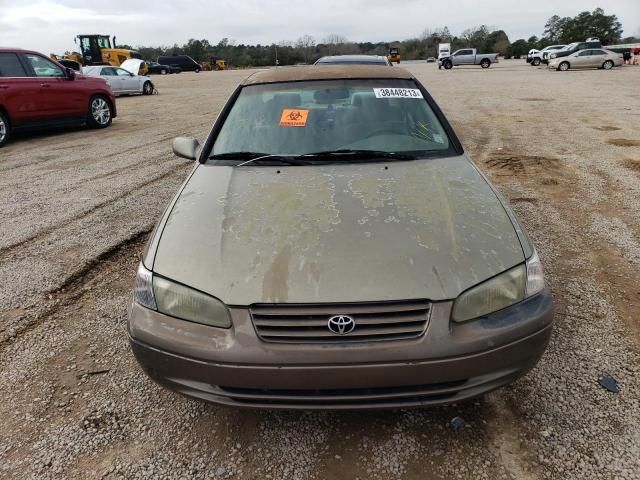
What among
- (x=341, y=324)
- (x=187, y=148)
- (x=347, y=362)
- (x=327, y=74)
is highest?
(x=327, y=74)

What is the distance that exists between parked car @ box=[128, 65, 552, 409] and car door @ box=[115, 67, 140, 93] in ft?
64.6

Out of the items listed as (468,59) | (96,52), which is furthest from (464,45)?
(96,52)

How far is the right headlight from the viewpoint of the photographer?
72.7 inches

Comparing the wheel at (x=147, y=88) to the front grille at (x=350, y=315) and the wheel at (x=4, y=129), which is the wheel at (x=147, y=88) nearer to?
the wheel at (x=4, y=129)

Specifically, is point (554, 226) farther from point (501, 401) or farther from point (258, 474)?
point (258, 474)

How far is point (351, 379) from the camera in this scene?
5.81 feet

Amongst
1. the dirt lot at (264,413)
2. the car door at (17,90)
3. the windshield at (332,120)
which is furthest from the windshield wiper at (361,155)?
the car door at (17,90)

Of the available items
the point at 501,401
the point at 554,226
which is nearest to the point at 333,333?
the point at 501,401

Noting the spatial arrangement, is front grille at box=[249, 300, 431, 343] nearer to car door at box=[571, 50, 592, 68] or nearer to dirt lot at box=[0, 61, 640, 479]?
dirt lot at box=[0, 61, 640, 479]

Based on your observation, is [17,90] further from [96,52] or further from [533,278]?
[96,52]

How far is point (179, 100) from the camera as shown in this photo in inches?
702

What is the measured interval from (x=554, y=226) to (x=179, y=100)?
16065mm

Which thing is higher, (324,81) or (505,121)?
(324,81)

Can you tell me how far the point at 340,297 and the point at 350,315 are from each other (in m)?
0.08
